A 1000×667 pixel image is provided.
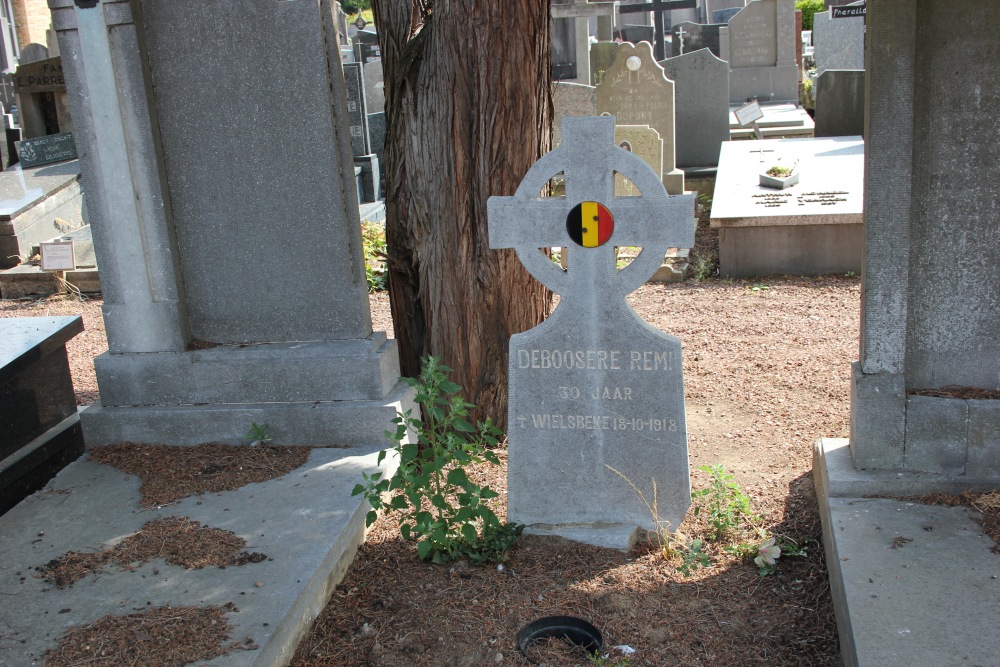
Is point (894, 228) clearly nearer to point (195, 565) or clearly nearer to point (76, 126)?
point (195, 565)

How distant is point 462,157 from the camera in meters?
4.39

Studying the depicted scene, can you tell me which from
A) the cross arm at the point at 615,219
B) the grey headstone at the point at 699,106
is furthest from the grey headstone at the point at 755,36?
the cross arm at the point at 615,219

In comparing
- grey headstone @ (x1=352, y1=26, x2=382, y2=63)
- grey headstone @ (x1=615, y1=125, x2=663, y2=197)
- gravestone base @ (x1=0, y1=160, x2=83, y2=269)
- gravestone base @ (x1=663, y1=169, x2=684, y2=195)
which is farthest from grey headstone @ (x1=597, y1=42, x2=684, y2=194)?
gravestone base @ (x1=0, y1=160, x2=83, y2=269)

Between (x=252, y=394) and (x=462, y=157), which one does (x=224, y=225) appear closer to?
(x=252, y=394)

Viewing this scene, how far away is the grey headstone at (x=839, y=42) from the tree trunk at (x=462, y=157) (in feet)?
48.1

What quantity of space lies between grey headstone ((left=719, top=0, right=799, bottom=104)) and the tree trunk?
14076 millimetres

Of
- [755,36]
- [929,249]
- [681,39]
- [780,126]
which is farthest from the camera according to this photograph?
[681,39]

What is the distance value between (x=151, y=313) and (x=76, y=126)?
93 cm

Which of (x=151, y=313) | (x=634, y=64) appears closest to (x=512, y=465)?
(x=151, y=313)

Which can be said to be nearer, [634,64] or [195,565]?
[195,565]

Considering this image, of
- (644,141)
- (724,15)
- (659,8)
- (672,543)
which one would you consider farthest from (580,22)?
(724,15)

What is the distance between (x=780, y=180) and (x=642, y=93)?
320cm

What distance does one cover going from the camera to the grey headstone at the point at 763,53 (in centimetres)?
1736

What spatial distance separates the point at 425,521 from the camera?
10.9 ft
